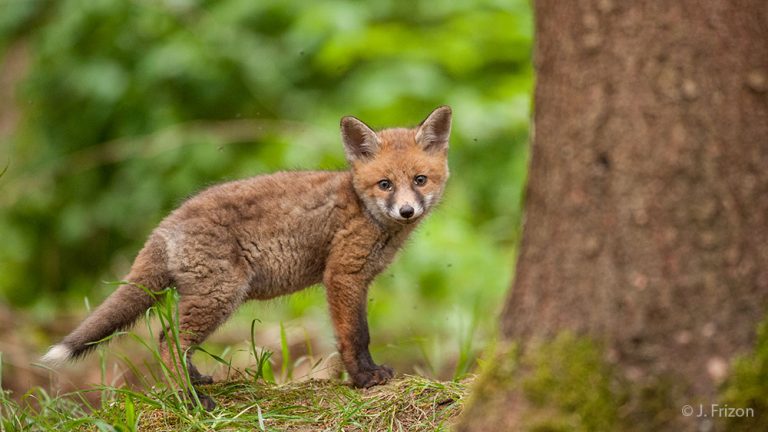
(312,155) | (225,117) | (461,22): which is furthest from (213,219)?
(461,22)

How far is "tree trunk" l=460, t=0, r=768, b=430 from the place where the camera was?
2582 millimetres

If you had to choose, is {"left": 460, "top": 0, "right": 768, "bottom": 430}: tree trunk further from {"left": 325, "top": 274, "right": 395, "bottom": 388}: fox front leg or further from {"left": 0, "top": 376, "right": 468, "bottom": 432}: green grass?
{"left": 325, "top": 274, "right": 395, "bottom": 388}: fox front leg

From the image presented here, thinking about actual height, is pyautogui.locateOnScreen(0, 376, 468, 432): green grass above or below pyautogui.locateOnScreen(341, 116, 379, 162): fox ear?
below

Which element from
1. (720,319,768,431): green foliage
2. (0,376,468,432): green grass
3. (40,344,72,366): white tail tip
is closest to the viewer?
(720,319,768,431): green foliage

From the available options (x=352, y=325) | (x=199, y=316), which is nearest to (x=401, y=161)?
(x=352, y=325)

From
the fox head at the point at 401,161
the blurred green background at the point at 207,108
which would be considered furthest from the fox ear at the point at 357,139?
the blurred green background at the point at 207,108

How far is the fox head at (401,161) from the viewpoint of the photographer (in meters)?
4.83

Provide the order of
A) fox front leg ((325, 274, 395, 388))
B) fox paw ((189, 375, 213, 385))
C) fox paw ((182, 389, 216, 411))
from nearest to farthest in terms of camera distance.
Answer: fox paw ((182, 389, 216, 411)) → fox paw ((189, 375, 213, 385)) → fox front leg ((325, 274, 395, 388))

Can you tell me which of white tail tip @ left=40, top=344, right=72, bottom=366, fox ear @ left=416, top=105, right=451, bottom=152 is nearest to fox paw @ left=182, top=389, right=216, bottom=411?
white tail tip @ left=40, top=344, right=72, bottom=366

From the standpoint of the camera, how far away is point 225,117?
937 cm

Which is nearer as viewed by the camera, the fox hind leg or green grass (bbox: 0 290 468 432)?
green grass (bbox: 0 290 468 432)

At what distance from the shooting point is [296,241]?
15.1ft

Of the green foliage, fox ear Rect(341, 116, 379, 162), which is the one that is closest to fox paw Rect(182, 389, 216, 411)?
fox ear Rect(341, 116, 379, 162)

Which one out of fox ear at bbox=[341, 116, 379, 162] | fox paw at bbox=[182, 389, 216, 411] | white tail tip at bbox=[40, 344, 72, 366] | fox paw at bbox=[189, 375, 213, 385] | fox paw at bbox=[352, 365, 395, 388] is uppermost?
fox ear at bbox=[341, 116, 379, 162]
